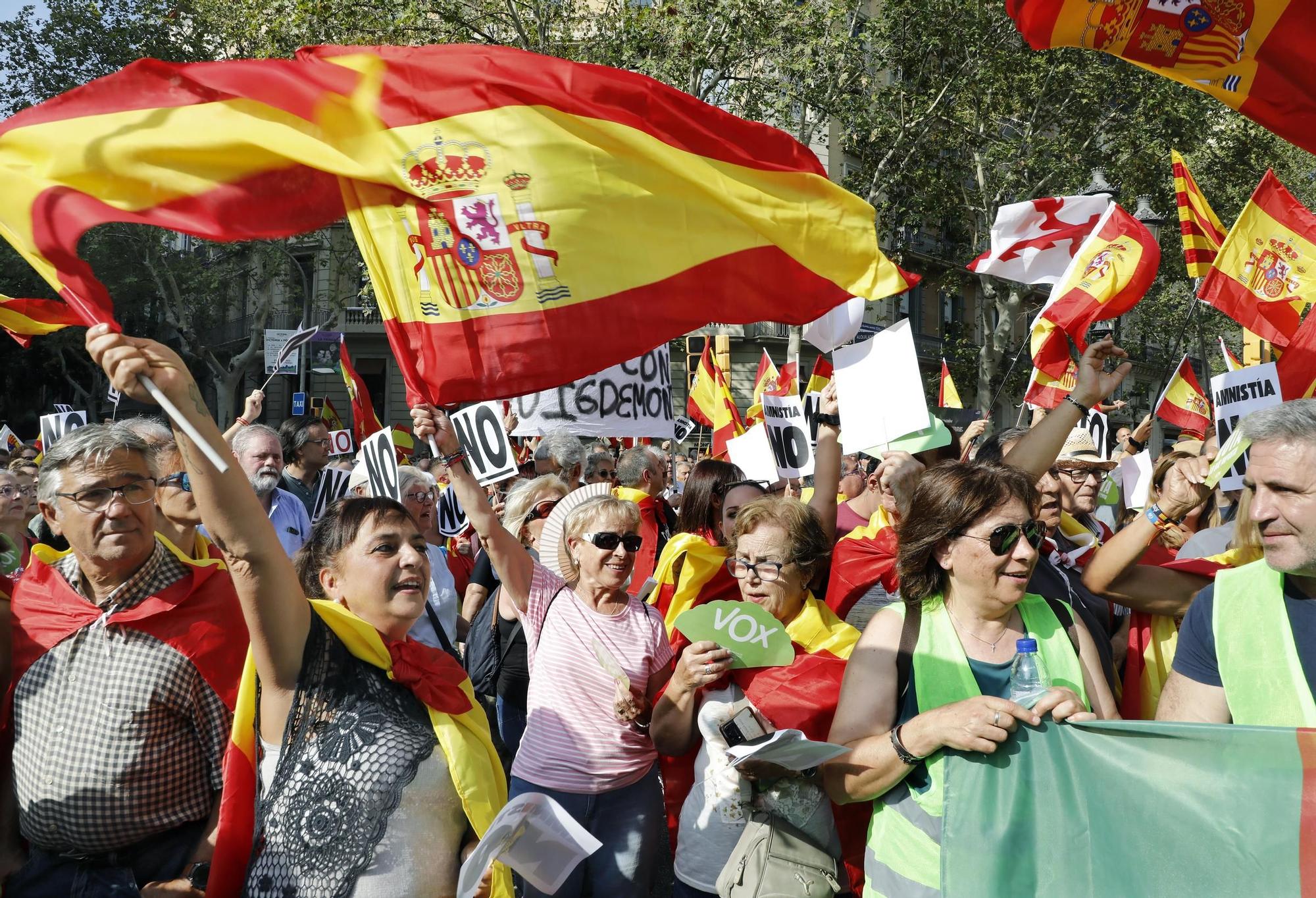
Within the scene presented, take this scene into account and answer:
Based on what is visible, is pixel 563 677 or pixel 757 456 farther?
pixel 757 456

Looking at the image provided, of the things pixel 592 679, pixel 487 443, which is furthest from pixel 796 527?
pixel 487 443

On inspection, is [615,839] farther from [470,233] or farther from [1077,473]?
[1077,473]

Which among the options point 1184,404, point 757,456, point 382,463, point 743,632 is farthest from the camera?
point 1184,404

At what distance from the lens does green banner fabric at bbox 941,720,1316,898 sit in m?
2.44

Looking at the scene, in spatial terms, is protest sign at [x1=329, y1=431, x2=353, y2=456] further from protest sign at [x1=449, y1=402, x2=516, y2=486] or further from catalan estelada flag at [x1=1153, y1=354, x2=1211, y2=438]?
catalan estelada flag at [x1=1153, y1=354, x2=1211, y2=438]

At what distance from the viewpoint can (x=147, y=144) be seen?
328cm

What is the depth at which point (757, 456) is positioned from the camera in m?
7.14

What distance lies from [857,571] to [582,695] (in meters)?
1.09

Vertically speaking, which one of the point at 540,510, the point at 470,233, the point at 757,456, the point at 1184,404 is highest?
the point at 470,233

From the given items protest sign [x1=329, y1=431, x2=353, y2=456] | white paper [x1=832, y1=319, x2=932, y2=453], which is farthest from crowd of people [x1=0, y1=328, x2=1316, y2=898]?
protest sign [x1=329, y1=431, x2=353, y2=456]

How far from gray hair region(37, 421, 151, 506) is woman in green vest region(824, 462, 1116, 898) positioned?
2.01m

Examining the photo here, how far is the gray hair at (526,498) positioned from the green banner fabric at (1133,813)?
11.4ft

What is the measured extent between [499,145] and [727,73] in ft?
54.0

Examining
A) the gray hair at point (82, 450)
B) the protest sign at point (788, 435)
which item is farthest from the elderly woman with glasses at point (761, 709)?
the protest sign at point (788, 435)
